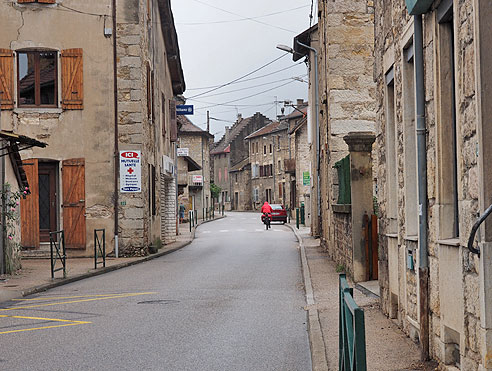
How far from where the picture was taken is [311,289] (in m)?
13.1

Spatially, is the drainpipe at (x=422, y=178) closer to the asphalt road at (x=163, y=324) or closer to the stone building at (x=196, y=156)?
the asphalt road at (x=163, y=324)

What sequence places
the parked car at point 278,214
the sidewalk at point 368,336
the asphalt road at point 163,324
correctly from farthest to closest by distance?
the parked car at point 278,214, the asphalt road at point 163,324, the sidewalk at point 368,336

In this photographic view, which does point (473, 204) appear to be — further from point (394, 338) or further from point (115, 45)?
point (115, 45)

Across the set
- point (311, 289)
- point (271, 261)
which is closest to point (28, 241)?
point (271, 261)

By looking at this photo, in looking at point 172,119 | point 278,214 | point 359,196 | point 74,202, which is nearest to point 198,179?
point 278,214

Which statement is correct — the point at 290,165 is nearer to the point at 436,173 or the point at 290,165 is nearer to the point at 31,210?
the point at 31,210

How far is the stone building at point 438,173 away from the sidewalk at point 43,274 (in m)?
6.83

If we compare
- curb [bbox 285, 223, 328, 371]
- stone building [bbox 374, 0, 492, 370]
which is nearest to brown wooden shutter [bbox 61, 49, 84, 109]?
curb [bbox 285, 223, 328, 371]

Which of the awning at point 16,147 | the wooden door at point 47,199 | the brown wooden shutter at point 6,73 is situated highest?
the brown wooden shutter at point 6,73

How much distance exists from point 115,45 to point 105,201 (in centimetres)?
442

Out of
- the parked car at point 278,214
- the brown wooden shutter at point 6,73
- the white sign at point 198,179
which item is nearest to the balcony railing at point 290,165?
the white sign at point 198,179

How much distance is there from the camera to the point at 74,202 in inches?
829

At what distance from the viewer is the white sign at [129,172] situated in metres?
21.3

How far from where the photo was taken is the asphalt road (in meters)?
7.40
